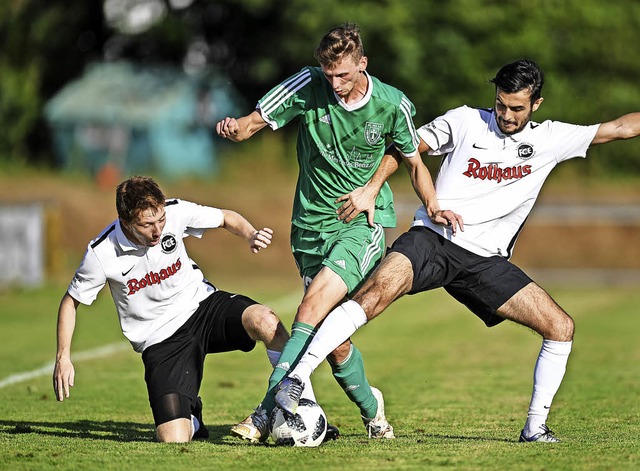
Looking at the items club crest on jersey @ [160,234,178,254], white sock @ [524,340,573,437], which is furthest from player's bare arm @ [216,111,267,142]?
white sock @ [524,340,573,437]

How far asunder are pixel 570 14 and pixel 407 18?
554 centimetres

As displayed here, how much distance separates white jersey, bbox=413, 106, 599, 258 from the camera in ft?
24.2

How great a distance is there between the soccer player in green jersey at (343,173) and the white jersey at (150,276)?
669 mm

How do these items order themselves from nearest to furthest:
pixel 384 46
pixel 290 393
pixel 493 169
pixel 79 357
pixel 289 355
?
1. pixel 290 393
2. pixel 289 355
3. pixel 493 169
4. pixel 79 357
5. pixel 384 46

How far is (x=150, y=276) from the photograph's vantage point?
739 cm

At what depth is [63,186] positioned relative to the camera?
32.2 meters

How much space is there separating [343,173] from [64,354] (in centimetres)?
207

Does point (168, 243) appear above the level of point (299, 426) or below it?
above

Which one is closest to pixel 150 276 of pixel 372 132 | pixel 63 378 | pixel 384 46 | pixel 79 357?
pixel 63 378

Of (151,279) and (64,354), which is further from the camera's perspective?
(151,279)

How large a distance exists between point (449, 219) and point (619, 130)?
4.03ft

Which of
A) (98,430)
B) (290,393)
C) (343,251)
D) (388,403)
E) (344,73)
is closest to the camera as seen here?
(290,393)

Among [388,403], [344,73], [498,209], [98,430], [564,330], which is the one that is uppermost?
[344,73]

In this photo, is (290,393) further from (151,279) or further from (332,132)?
(332,132)
